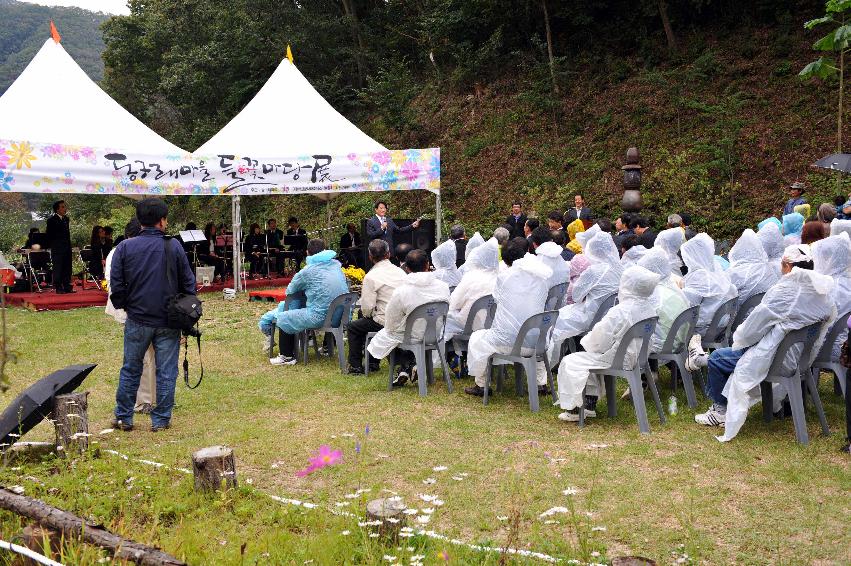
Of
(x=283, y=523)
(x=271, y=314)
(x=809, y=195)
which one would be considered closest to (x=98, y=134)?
(x=271, y=314)

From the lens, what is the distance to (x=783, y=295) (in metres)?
5.13

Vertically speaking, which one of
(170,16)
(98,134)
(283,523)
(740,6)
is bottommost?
(283,523)

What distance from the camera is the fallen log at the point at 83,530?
3.15 m

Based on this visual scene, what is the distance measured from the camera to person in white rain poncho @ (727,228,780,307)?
7.06 meters

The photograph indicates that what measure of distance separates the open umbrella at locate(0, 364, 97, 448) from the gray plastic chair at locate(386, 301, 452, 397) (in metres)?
2.69

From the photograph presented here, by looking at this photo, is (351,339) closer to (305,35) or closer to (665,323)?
(665,323)

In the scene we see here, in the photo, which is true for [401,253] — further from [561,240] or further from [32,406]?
[32,406]

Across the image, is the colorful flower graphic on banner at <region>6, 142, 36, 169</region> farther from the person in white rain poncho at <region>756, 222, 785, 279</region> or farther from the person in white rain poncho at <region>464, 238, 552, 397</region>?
the person in white rain poncho at <region>756, 222, 785, 279</region>

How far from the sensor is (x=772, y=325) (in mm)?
5211

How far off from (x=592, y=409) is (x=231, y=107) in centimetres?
2445

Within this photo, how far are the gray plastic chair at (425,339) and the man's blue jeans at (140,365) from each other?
1947 millimetres

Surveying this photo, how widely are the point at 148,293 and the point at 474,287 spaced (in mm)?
2880

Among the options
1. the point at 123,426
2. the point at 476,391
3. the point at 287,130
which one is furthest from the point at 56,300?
the point at 476,391

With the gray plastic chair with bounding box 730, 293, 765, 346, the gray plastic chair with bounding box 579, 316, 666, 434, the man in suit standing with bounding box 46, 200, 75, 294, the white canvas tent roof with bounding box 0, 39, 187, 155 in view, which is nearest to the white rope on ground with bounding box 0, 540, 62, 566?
the gray plastic chair with bounding box 579, 316, 666, 434
